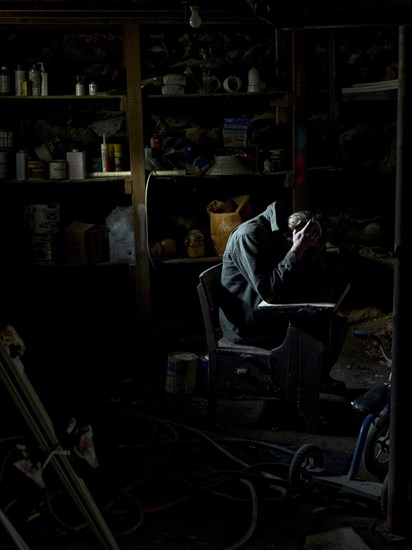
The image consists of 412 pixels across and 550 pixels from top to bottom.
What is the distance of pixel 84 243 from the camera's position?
24.8 feet

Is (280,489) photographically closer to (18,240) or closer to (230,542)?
(230,542)

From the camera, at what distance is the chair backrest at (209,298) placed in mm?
5352

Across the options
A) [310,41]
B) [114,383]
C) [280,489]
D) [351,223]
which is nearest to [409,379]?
[280,489]

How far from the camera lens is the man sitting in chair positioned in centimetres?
529

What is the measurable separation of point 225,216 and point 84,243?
143cm

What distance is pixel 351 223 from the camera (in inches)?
324

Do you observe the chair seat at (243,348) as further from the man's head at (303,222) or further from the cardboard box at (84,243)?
the cardboard box at (84,243)

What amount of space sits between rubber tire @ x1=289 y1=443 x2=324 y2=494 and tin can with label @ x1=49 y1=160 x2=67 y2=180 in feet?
13.4

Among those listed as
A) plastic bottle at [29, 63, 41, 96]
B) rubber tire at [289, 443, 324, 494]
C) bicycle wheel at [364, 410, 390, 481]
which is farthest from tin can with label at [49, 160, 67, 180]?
bicycle wheel at [364, 410, 390, 481]

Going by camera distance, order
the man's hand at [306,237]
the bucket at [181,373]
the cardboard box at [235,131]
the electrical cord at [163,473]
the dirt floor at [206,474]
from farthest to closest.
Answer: the cardboard box at [235,131], the bucket at [181,373], the man's hand at [306,237], the electrical cord at [163,473], the dirt floor at [206,474]

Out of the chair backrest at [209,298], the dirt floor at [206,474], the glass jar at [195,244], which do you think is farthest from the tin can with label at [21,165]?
the chair backrest at [209,298]

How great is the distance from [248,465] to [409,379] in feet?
4.63

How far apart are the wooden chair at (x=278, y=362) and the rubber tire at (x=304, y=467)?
584 millimetres

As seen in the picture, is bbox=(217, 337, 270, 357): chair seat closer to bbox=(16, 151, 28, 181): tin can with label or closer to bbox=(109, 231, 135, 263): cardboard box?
bbox=(109, 231, 135, 263): cardboard box
